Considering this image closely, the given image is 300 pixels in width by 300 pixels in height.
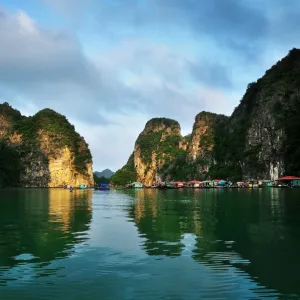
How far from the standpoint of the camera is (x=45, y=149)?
18625cm

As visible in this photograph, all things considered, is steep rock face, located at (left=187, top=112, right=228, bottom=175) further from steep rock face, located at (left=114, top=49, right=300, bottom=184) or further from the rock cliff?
the rock cliff

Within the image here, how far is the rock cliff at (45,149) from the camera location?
181 meters

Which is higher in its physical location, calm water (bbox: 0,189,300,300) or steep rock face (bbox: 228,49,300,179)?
steep rock face (bbox: 228,49,300,179)

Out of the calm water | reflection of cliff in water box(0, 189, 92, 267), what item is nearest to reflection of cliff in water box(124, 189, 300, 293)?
the calm water

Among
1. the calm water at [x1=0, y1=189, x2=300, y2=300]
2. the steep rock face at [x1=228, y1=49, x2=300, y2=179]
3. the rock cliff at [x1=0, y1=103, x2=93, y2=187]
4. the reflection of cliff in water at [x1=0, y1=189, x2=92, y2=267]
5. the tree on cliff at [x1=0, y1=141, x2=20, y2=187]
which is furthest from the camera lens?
the rock cliff at [x1=0, y1=103, x2=93, y2=187]

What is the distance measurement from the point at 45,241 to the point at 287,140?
319 ft

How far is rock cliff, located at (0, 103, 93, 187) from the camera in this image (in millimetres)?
180625

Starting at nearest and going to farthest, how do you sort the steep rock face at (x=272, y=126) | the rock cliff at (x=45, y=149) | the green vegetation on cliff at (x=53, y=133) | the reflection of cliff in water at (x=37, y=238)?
the reflection of cliff in water at (x=37, y=238)
the steep rock face at (x=272, y=126)
the rock cliff at (x=45, y=149)
the green vegetation on cliff at (x=53, y=133)

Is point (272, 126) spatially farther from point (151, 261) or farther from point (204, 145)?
point (151, 261)

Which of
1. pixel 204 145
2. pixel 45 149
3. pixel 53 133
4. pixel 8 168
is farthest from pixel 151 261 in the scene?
pixel 53 133

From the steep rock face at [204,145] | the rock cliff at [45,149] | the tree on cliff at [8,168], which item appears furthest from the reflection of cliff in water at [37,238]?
the rock cliff at [45,149]

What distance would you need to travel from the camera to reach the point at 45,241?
17312 mm

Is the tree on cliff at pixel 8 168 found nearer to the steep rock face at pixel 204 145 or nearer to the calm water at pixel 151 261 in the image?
the steep rock face at pixel 204 145

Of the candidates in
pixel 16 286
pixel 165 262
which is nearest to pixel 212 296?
pixel 165 262
